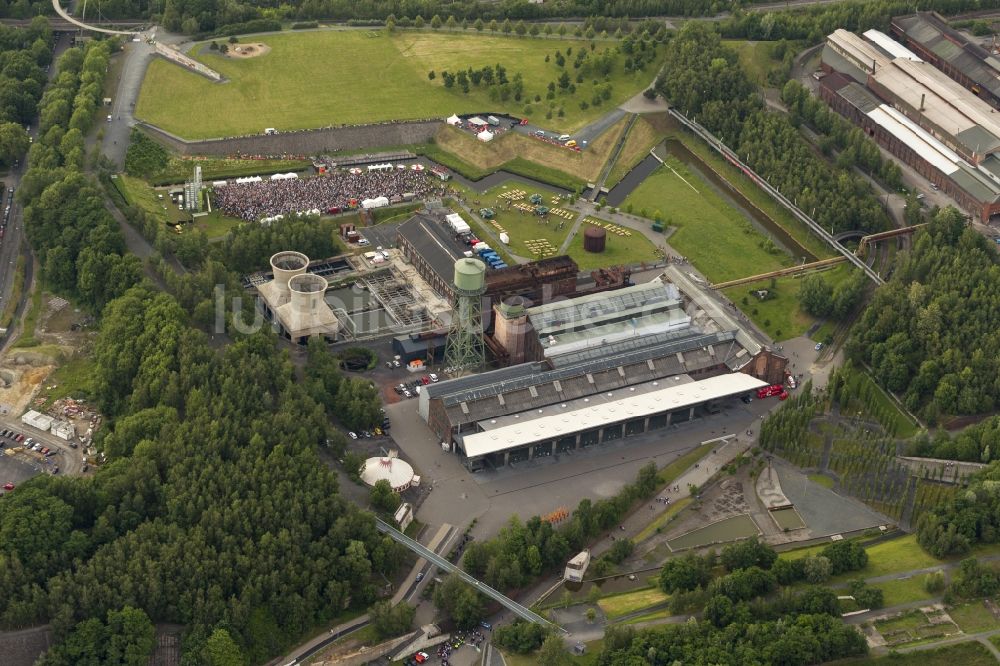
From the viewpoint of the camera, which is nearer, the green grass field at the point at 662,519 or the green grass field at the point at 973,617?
the green grass field at the point at 973,617

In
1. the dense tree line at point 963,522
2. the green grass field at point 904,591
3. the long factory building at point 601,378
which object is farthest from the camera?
the long factory building at point 601,378

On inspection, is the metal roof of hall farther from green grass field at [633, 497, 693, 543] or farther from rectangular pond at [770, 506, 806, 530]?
rectangular pond at [770, 506, 806, 530]

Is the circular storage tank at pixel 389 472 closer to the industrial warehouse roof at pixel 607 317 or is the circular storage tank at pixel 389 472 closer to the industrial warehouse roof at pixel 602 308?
the industrial warehouse roof at pixel 607 317

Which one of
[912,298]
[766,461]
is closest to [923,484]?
[766,461]

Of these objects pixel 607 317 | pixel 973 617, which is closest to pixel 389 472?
pixel 607 317

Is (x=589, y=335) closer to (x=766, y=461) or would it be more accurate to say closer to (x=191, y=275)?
(x=766, y=461)

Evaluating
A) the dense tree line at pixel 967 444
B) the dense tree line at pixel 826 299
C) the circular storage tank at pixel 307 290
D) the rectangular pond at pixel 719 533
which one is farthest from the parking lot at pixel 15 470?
the dense tree line at pixel 826 299

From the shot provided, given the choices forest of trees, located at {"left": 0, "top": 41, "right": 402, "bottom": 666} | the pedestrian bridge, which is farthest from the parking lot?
the pedestrian bridge
